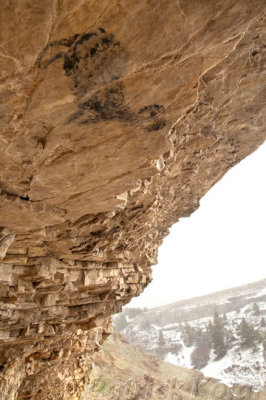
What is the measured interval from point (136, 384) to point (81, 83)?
986 inches

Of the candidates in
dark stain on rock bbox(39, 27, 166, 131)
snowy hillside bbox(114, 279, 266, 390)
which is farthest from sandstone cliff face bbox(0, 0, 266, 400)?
snowy hillside bbox(114, 279, 266, 390)

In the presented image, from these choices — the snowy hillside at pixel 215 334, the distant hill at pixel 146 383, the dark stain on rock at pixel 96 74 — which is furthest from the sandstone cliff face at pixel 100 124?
the snowy hillside at pixel 215 334

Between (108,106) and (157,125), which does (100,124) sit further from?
(157,125)

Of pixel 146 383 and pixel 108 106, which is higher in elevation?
pixel 108 106

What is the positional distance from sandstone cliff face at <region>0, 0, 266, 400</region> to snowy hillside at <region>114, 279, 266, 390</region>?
78.9 ft

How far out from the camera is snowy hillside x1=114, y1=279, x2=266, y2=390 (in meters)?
26.0

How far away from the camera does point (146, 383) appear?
2233cm

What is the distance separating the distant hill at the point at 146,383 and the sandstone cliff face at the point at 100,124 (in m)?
15.5

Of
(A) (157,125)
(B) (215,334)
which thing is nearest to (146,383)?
(B) (215,334)

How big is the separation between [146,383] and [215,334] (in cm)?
1371

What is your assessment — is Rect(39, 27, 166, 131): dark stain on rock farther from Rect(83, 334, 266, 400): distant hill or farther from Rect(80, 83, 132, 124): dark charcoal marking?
Rect(83, 334, 266, 400): distant hill

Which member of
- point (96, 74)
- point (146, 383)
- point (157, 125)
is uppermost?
point (96, 74)

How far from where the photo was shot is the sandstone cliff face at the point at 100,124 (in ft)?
6.33

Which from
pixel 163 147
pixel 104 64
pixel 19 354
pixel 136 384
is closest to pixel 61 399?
pixel 19 354
